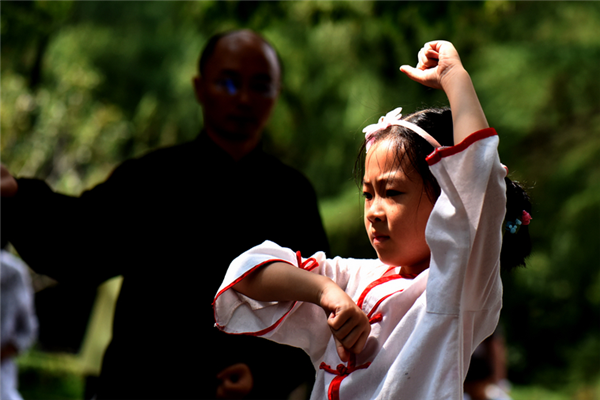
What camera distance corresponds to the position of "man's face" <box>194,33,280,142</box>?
2350 mm

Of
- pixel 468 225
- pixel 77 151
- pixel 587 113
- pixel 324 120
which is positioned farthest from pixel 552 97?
pixel 77 151

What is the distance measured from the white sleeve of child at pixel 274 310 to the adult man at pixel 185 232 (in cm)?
70

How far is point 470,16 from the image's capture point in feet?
14.2

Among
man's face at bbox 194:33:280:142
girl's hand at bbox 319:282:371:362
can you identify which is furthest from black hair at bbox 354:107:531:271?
man's face at bbox 194:33:280:142

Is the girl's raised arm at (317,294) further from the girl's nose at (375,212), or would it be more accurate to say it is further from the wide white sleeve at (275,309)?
the girl's nose at (375,212)

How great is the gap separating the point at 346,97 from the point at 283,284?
640 cm

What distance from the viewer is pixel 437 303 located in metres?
1.18

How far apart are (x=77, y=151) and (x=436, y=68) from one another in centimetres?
952

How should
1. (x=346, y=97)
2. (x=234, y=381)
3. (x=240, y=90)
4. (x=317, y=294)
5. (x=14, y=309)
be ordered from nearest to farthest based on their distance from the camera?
(x=317, y=294)
(x=234, y=381)
(x=240, y=90)
(x=14, y=309)
(x=346, y=97)

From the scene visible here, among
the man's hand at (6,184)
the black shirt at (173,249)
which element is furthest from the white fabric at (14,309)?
the man's hand at (6,184)

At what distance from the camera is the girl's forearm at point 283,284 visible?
1.26 m

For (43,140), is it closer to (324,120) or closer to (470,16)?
(324,120)

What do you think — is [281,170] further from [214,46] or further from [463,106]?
[463,106]

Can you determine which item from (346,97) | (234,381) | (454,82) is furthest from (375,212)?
(346,97)
